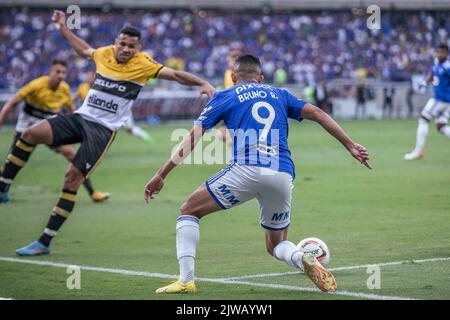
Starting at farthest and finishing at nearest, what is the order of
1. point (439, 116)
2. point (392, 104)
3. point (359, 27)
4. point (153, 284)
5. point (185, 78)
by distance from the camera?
1. point (359, 27)
2. point (392, 104)
3. point (439, 116)
4. point (185, 78)
5. point (153, 284)

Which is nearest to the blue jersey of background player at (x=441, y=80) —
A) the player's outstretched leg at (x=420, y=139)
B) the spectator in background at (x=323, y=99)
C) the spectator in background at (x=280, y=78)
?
the player's outstretched leg at (x=420, y=139)

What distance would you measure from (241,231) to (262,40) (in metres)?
41.7

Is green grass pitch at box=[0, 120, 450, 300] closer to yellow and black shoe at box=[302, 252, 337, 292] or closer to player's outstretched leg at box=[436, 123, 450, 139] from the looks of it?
yellow and black shoe at box=[302, 252, 337, 292]

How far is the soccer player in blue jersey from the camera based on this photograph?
26.2 feet

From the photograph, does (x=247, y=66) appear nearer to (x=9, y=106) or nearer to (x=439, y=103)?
(x=9, y=106)

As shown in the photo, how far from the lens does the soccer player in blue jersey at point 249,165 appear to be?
798 cm

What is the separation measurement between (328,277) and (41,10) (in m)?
45.5

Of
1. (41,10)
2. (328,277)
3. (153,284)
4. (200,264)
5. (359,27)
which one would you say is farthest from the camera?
(359,27)

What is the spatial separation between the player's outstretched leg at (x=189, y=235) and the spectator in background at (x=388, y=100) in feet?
128

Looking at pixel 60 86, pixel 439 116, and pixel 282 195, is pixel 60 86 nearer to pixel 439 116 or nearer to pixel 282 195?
pixel 282 195

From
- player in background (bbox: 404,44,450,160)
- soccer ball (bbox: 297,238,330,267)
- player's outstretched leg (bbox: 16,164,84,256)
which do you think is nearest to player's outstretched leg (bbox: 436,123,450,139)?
player in background (bbox: 404,44,450,160)

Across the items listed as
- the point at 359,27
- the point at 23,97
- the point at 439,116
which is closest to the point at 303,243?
the point at 23,97

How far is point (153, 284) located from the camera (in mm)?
8805

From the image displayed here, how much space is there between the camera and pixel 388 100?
46000 millimetres
